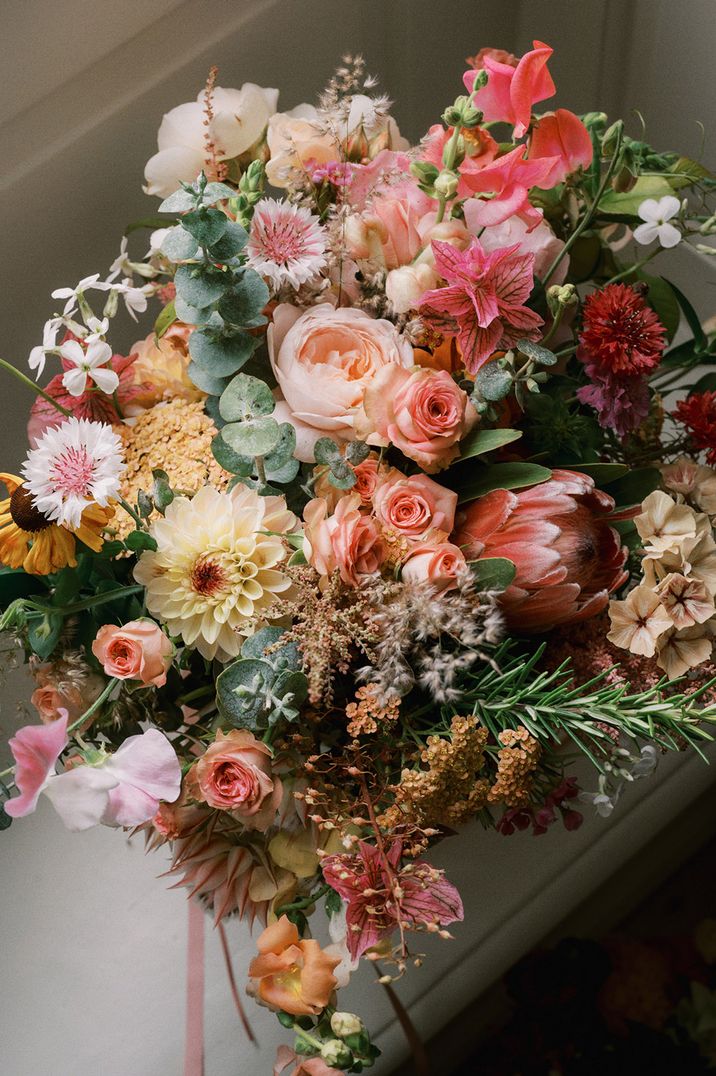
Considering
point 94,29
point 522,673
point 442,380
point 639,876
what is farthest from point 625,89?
point 639,876

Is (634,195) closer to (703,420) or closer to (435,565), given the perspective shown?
(703,420)

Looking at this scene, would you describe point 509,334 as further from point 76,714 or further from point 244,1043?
point 244,1043

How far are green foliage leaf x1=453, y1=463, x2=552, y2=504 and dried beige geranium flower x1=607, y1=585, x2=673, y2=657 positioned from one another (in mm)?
102

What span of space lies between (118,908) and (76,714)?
0.28 metres

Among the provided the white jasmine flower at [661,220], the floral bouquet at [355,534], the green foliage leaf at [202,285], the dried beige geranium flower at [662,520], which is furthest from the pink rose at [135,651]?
the white jasmine flower at [661,220]

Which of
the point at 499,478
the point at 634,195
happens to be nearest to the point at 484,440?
the point at 499,478

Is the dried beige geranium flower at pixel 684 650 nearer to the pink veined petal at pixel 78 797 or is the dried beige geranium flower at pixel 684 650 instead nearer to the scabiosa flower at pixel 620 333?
the scabiosa flower at pixel 620 333

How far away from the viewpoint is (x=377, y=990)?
0.87m

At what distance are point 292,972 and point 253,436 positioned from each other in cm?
35

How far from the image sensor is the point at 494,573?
2.10 ft

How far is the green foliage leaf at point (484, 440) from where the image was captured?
0.66 m

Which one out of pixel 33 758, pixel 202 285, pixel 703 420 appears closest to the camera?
pixel 33 758

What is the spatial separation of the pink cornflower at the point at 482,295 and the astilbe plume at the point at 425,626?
0.15 metres

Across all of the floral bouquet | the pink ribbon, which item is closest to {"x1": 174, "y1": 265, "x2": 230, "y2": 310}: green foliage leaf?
the floral bouquet
